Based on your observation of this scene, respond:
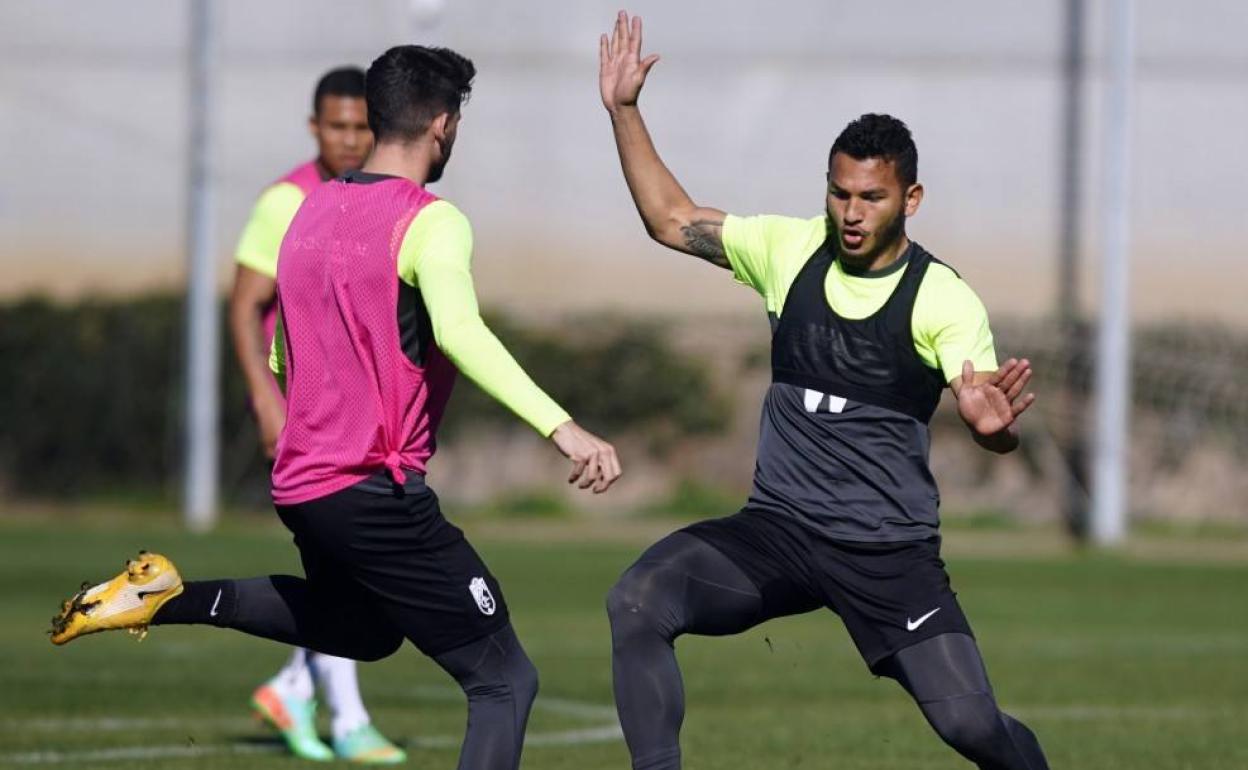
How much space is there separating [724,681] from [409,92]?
236 inches

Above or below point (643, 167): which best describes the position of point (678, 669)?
below

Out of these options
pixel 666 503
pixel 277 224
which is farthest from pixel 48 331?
pixel 277 224

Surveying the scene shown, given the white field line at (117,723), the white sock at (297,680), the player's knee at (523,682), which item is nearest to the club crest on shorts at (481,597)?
the player's knee at (523,682)

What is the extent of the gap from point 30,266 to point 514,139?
16.5ft

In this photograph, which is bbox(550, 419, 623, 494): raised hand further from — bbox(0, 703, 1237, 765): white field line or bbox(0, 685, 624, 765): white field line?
bbox(0, 703, 1237, 765): white field line

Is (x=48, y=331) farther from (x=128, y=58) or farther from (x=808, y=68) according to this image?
(x=808, y=68)

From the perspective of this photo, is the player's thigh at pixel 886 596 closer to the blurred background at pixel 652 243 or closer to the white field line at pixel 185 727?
the white field line at pixel 185 727

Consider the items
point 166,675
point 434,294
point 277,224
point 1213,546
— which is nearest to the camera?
point 434,294

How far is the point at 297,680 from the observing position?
29.8 feet

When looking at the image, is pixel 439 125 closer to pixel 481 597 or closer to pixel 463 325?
pixel 463 325

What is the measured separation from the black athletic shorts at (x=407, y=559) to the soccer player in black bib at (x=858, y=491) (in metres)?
0.42

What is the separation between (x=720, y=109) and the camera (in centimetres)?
2256

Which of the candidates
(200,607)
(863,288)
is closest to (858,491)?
(863,288)

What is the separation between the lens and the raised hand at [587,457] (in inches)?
223
